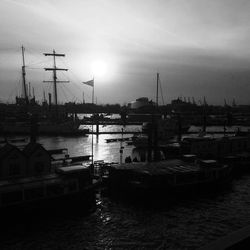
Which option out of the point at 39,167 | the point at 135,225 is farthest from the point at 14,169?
the point at 135,225

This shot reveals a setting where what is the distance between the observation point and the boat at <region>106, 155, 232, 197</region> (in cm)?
3288

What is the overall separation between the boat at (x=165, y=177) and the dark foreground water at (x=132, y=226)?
1586 mm

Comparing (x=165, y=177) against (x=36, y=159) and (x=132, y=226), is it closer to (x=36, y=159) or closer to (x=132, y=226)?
(x=132, y=226)

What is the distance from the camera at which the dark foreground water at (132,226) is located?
900 inches

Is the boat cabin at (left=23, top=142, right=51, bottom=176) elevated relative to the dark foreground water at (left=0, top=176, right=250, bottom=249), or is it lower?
elevated

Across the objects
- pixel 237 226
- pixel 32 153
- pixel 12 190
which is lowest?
pixel 237 226

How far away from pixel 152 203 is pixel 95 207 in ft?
17.2

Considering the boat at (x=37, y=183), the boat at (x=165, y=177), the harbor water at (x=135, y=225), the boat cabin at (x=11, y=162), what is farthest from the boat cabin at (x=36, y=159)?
the boat at (x=165, y=177)

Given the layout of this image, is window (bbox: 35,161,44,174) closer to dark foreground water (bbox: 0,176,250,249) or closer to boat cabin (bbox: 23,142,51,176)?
boat cabin (bbox: 23,142,51,176)

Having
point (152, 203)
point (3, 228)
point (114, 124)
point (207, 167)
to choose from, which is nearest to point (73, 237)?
point (3, 228)

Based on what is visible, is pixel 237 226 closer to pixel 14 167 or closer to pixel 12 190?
pixel 12 190

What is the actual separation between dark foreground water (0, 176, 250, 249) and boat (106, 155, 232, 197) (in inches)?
62.4

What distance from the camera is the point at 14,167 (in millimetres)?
31203

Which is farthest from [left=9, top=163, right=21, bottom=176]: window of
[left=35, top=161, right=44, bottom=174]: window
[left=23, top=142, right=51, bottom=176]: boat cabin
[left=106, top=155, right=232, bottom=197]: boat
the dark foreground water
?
[left=106, top=155, right=232, bottom=197]: boat
